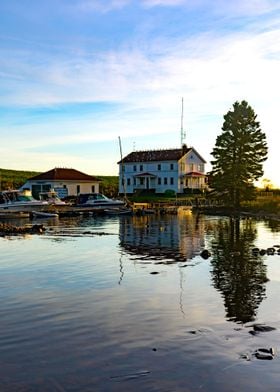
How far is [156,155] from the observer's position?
330 ft

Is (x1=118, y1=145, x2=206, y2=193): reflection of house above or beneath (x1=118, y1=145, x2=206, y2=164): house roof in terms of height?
beneath

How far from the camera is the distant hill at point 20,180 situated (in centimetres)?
9938

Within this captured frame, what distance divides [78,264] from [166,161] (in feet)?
243

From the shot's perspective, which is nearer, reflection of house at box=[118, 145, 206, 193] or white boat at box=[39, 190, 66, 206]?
white boat at box=[39, 190, 66, 206]


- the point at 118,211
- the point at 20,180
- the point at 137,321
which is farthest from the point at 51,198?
the point at 137,321

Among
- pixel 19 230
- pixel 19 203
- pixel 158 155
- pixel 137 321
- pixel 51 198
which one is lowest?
pixel 137 321

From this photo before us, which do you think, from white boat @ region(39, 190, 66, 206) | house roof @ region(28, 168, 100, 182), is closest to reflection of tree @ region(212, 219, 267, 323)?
white boat @ region(39, 190, 66, 206)

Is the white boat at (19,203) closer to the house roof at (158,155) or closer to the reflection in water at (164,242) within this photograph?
the reflection in water at (164,242)

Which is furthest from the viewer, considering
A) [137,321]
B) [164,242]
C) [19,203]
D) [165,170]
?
[165,170]

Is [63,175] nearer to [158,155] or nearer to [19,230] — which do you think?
[158,155]

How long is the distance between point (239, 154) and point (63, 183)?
33.9 metres

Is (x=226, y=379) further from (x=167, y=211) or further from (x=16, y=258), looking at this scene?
(x=167, y=211)

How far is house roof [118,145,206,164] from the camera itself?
97.4 metres

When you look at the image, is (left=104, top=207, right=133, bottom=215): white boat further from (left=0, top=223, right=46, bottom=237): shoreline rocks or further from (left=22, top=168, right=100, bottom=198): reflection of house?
(left=0, top=223, right=46, bottom=237): shoreline rocks
